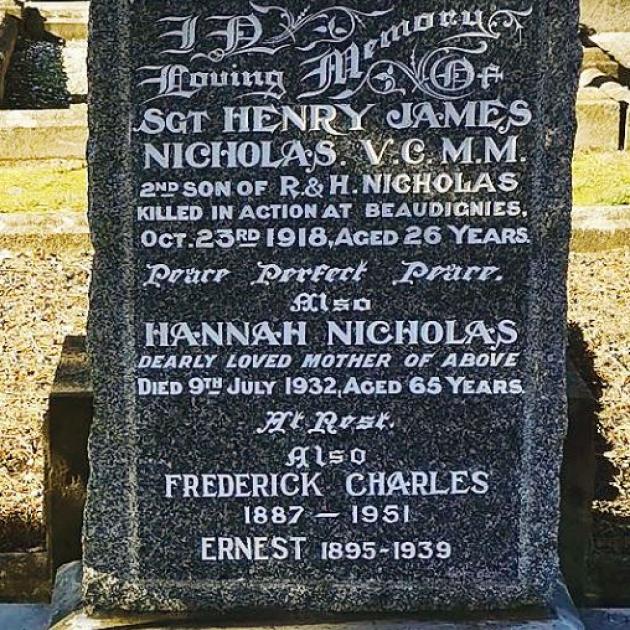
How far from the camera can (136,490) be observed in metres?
3.35

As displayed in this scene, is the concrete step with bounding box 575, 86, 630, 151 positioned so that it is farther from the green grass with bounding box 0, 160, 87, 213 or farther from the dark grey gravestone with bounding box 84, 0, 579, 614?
Result: the dark grey gravestone with bounding box 84, 0, 579, 614

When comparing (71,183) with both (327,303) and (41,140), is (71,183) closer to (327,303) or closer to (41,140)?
(41,140)

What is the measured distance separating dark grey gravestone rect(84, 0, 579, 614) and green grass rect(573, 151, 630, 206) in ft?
15.4

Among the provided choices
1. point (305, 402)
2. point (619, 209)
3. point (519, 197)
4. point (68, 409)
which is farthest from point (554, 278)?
point (619, 209)

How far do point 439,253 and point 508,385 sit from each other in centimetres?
36

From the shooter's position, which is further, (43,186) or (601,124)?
(601,124)

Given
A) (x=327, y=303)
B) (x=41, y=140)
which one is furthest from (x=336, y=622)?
(x=41, y=140)

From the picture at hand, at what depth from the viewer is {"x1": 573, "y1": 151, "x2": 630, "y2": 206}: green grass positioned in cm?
795

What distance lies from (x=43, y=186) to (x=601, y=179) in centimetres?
332

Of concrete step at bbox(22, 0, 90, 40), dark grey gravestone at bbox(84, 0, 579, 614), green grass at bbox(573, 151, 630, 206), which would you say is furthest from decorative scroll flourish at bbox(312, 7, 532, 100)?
concrete step at bbox(22, 0, 90, 40)

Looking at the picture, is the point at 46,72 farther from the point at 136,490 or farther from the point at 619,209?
the point at 136,490

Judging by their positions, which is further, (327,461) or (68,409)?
(68,409)

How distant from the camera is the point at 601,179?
27.6ft

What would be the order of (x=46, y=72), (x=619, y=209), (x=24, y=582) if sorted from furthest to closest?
1. (x=46, y=72)
2. (x=619, y=209)
3. (x=24, y=582)
